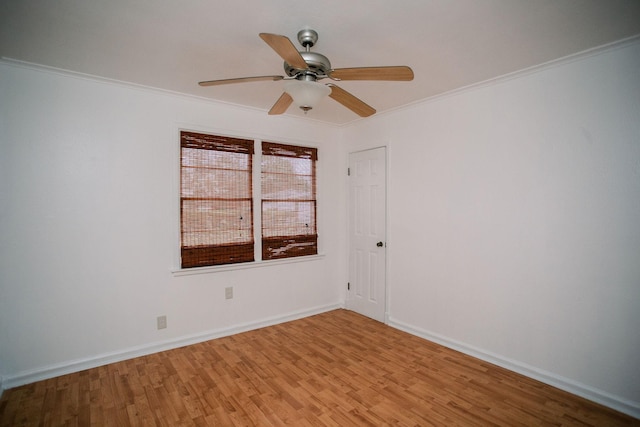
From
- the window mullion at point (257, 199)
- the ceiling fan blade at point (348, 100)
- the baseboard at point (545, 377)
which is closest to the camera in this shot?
the ceiling fan blade at point (348, 100)

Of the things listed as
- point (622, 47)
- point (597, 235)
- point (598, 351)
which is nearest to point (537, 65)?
point (622, 47)

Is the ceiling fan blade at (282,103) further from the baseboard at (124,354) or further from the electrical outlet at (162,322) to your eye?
the baseboard at (124,354)

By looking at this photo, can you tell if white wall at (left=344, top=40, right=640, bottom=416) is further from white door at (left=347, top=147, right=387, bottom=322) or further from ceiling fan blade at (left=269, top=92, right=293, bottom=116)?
ceiling fan blade at (left=269, top=92, right=293, bottom=116)

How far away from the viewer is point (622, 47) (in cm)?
226

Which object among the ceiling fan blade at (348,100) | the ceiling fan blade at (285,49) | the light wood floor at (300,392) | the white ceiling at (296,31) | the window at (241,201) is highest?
the white ceiling at (296,31)

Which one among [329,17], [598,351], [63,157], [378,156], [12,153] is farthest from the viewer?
[378,156]

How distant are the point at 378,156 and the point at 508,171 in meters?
1.57

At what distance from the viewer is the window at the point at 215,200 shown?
3342 millimetres

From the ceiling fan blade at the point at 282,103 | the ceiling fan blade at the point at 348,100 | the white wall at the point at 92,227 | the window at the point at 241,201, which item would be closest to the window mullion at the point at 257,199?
the window at the point at 241,201

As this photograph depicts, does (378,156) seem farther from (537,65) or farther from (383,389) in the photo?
(383,389)

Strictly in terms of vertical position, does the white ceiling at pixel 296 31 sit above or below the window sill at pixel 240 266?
above

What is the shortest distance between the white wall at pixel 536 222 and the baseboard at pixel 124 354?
1687 millimetres

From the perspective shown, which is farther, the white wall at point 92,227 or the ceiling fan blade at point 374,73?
the white wall at point 92,227

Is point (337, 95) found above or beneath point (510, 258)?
above
